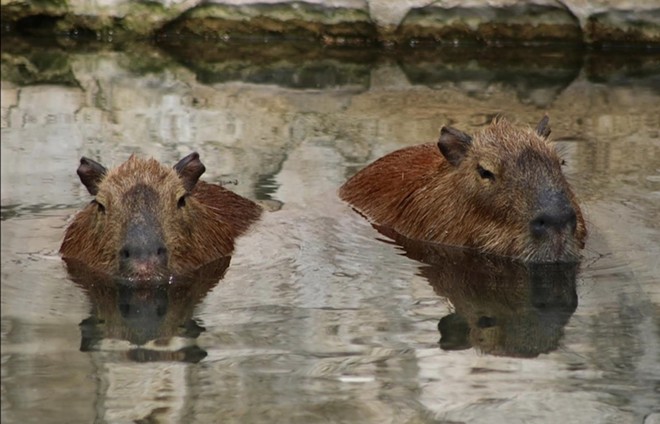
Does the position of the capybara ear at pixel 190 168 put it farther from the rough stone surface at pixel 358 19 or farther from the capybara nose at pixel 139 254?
the rough stone surface at pixel 358 19

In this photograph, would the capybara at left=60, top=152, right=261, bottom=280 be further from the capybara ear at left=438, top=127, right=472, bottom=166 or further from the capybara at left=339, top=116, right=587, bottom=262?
the capybara ear at left=438, top=127, right=472, bottom=166

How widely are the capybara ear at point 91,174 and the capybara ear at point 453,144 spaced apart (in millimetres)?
2114

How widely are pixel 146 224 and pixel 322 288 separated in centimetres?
103

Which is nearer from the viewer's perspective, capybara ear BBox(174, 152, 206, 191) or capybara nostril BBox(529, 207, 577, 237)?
capybara nostril BBox(529, 207, 577, 237)

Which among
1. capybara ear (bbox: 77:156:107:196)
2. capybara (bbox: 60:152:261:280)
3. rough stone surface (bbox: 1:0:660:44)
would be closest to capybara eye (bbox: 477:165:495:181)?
capybara (bbox: 60:152:261:280)

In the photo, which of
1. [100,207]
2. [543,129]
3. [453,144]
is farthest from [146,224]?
[543,129]

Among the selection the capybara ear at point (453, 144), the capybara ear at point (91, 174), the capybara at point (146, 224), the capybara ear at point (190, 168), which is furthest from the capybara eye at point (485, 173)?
the capybara ear at point (91, 174)

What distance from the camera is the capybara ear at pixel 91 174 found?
8469 mm

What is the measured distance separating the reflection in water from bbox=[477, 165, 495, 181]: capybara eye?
469 mm

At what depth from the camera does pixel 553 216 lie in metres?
8.47

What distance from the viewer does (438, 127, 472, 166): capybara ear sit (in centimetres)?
907

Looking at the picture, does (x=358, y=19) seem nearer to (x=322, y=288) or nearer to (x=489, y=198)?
(x=489, y=198)

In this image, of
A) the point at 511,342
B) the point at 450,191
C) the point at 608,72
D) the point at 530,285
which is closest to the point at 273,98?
the point at 608,72

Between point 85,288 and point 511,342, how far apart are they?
2.44 m
